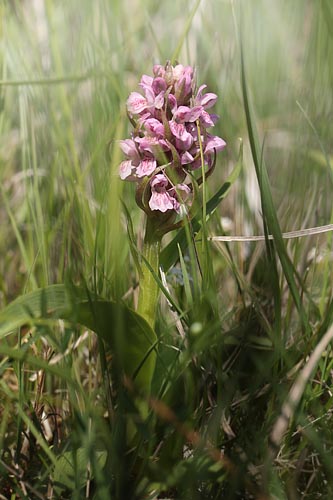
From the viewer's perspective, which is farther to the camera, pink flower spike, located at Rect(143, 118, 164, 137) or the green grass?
pink flower spike, located at Rect(143, 118, 164, 137)

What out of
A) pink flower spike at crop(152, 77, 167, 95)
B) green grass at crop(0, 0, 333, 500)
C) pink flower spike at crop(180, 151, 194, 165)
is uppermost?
pink flower spike at crop(152, 77, 167, 95)

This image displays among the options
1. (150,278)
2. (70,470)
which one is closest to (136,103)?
(150,278)

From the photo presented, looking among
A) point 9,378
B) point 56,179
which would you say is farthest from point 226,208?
point 9,378

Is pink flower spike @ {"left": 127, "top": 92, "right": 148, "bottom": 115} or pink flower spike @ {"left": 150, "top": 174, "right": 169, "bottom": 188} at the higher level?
pink flower spike @ {"left": 127, "top": 92, "right": 148, "bottom": 115}

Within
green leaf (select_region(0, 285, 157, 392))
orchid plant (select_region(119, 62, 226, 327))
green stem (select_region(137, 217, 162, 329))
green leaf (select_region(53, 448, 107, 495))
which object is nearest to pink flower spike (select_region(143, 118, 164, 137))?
orchid plant (select_region(119, 62, 226, 327))

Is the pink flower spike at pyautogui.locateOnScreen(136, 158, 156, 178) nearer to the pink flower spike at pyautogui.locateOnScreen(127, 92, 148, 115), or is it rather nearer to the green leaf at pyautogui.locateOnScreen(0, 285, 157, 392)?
the pink flower spike at pyautogui.locateOnScreen(127, 92, 148, 115)

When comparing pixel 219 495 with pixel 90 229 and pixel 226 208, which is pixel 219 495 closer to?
pixel 90 229
